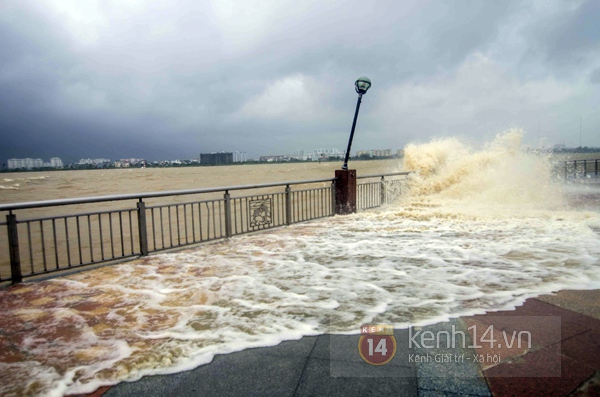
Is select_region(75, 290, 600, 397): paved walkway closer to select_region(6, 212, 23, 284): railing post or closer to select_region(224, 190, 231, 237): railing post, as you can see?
select_region(6, 212, 23, 284): railing post

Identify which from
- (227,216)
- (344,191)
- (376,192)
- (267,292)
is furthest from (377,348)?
(376,192)

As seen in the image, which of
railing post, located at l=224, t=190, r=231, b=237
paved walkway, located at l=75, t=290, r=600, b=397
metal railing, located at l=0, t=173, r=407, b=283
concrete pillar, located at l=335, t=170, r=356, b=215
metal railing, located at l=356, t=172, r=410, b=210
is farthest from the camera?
metal railing, located at l=356, t=172, r=410, b=210

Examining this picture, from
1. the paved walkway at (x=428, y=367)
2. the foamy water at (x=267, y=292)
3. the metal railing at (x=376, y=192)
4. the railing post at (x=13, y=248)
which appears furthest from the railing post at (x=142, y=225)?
the metal railing at (x=376, y=192)

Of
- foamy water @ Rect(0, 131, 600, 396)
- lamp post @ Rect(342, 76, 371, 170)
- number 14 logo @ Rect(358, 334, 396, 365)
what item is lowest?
foamy water @ Rect(0, 131, 600, 396)

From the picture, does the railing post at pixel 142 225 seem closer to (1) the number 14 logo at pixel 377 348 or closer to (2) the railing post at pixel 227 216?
(2) the railing post at pixel 227 216

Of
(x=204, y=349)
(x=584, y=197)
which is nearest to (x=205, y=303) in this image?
(x=204, y=349)

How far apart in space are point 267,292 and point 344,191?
7229 millimetres

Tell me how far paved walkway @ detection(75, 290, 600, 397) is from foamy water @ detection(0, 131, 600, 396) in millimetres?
232

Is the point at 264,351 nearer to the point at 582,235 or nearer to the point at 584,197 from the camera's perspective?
the point at 582,235

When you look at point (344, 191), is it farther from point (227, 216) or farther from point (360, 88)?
point (227, 216)

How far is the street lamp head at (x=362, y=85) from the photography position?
1141cm

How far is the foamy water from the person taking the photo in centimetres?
312

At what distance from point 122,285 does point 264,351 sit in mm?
3007

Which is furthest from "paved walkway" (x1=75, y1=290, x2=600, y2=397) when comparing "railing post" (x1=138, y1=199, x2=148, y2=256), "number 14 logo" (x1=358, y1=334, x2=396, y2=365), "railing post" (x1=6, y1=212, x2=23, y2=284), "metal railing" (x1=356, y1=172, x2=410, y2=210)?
"metal railing" (x1=356, y1=172, x2=410, y2=210)
